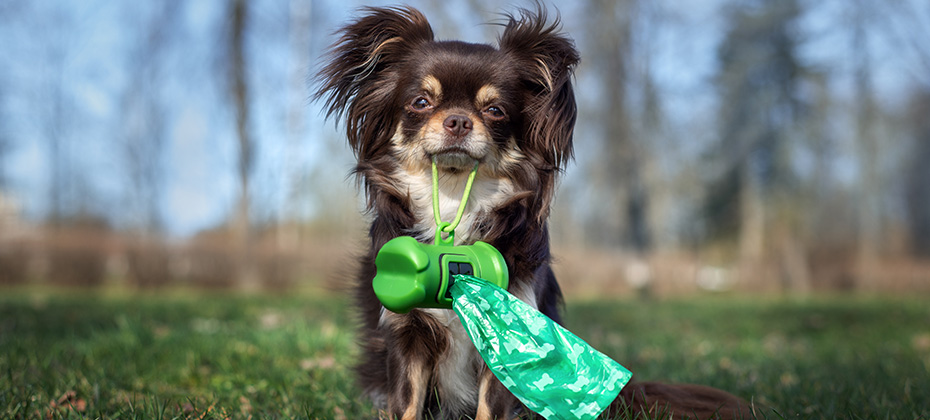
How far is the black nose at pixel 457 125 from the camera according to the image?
2.52m

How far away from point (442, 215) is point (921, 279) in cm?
2079

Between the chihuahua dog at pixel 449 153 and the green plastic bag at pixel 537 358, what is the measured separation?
0.36m

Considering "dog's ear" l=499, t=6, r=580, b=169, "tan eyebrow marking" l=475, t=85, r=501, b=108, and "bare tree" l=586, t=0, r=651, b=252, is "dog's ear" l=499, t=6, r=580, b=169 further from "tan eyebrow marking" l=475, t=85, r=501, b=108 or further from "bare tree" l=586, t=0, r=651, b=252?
"bare tree" l=586, t=0, r=651, b=252

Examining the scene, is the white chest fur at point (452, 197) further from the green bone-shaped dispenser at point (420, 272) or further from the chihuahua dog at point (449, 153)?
the green bone-shaped dispenser at point (420, 272)

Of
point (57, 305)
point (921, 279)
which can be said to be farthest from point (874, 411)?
point (921, 279)

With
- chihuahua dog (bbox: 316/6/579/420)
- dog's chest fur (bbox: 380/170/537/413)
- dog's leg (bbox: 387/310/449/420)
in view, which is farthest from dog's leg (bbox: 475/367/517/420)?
dog's leg (bbox: 387/310/449/420)

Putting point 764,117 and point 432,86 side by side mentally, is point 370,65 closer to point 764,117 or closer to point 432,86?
point 432,86

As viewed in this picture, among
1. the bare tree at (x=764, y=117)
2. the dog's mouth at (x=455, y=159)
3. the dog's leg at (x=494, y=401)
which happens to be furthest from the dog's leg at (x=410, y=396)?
the bare tree at (x=764, y=117)

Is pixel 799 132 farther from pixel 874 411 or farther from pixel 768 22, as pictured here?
pixel 874 411

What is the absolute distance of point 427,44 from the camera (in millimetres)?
2918

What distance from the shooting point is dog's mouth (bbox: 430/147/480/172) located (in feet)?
8.39

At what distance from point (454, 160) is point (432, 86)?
352mm

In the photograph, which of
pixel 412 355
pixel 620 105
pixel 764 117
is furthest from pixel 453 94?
pixel 764 117

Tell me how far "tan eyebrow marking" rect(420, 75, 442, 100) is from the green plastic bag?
928 mm
